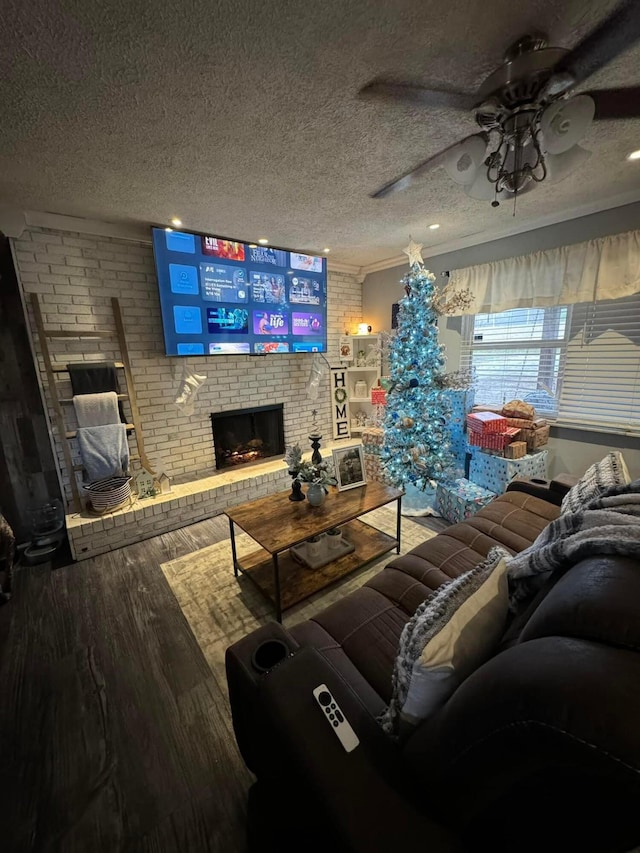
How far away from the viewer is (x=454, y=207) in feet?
8.21

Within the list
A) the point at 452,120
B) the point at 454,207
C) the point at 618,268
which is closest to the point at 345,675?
the point at 452,120

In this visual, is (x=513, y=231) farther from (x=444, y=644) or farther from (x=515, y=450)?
(x=444, y=644)

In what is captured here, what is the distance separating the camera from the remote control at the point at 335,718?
2.61ft

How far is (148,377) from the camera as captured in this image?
3016mm

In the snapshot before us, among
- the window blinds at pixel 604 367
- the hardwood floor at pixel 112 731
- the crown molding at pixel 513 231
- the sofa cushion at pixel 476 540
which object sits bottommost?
the hardwood floor at pixel 112 731

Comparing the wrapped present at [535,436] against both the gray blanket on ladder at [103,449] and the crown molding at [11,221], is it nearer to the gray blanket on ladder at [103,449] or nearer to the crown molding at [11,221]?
the gray blanket on ladder at [103,449]

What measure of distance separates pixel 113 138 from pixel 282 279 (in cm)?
184

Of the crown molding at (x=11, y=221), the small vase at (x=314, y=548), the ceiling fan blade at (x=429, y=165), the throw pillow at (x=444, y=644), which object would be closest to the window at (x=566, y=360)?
the ceiling fan blade at (x=429, y=165)

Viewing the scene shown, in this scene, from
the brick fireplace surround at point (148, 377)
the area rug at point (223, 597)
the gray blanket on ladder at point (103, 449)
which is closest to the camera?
the area rug at point (223, 597)

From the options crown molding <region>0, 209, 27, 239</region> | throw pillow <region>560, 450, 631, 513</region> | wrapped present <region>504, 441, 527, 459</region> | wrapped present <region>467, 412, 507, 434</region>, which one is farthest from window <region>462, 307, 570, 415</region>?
crown molding <region>0, 209, 27, 239</region>

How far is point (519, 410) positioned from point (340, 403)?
1992 mm

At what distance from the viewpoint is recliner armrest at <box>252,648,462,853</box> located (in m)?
0.64

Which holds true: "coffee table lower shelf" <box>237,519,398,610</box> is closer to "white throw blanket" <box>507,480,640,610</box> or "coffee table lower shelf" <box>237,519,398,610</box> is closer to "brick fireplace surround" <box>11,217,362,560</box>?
"brick fireplace surround" <box>11,217,362,560</box>

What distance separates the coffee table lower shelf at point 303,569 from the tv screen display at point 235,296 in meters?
1.88
